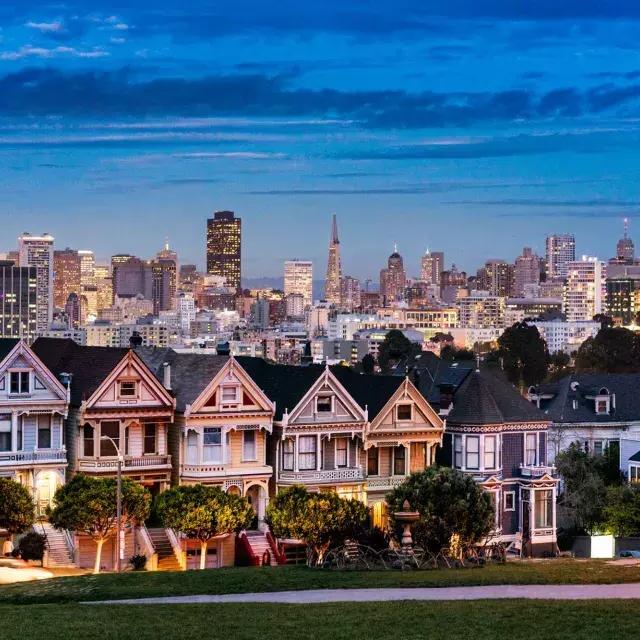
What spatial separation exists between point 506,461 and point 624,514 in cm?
756

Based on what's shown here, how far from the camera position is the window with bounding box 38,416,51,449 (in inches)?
2394

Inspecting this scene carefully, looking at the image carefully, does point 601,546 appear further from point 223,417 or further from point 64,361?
point 64,361

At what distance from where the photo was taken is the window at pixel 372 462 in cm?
6694

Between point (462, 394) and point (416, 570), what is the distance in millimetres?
20390

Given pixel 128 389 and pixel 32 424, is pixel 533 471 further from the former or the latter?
pixel 32 424

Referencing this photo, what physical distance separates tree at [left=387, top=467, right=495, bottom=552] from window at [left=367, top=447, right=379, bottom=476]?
8366 mm

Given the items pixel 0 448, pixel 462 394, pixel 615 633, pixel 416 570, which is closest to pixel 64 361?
pixel 0 448

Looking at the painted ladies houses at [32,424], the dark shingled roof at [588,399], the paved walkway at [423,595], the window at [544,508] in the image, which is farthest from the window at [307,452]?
the dark shingled roof at [588,399]

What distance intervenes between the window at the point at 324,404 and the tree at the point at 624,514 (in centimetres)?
1512

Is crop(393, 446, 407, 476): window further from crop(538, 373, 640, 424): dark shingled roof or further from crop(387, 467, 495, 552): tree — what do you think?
crop(538, 373, 640, 424): dark shingled roof

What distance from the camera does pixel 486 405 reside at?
225 ft

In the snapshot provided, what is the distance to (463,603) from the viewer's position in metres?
40.5

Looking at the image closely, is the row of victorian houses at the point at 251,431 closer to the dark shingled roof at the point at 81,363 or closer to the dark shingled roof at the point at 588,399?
the dark shingled roof at the point at 81,363

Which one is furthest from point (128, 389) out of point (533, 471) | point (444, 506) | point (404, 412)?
point (533, 471)
